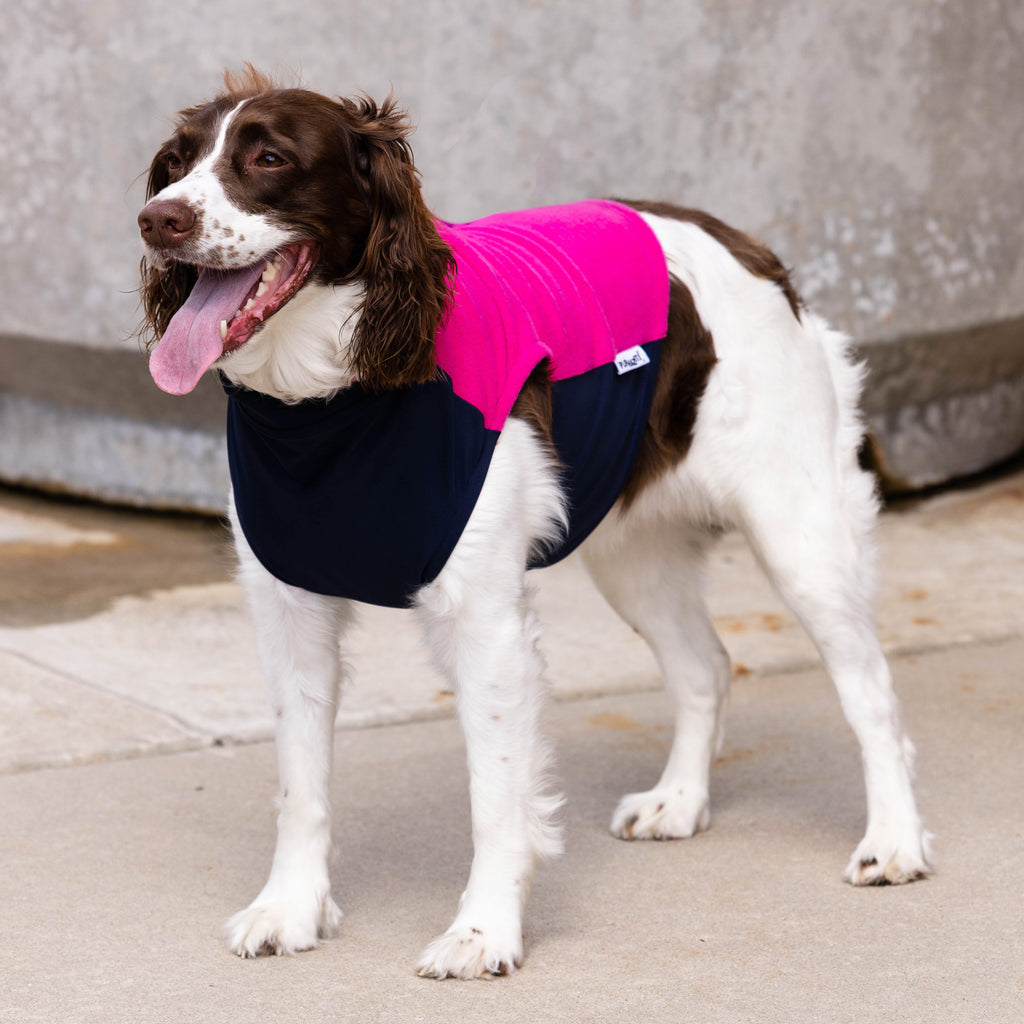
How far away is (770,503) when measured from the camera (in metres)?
3.62

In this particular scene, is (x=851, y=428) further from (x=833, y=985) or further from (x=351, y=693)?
(x=351, y=693)

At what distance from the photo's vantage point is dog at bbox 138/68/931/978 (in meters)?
2.82

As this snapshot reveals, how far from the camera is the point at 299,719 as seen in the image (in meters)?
3.23

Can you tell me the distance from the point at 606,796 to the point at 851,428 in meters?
1.20

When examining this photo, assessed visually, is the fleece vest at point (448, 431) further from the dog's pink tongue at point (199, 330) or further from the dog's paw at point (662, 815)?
the dog's paw at point (662, 815)

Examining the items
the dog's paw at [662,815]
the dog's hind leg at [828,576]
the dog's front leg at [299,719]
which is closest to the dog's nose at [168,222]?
the dog's front leg at [299,719]

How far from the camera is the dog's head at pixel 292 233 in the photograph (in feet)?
8.96

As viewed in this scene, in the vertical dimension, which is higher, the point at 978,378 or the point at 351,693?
the point at 978,378

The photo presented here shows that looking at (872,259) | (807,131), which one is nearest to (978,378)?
(872,259)

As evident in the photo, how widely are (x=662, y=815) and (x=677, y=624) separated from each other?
1.72ft

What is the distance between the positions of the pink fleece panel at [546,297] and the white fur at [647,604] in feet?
0.40

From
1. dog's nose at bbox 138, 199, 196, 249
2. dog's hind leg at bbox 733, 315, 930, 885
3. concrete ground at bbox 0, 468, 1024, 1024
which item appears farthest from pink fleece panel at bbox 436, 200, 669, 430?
concrete ground at bbox 0, 468, 1024, 1024

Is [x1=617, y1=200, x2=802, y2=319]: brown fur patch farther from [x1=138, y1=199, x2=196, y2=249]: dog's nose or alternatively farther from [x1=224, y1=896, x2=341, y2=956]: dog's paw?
[x1=224, y1=896, x2=341, y2=956]: dog's paw

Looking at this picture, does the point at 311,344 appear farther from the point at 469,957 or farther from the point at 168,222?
the point at 469,957
